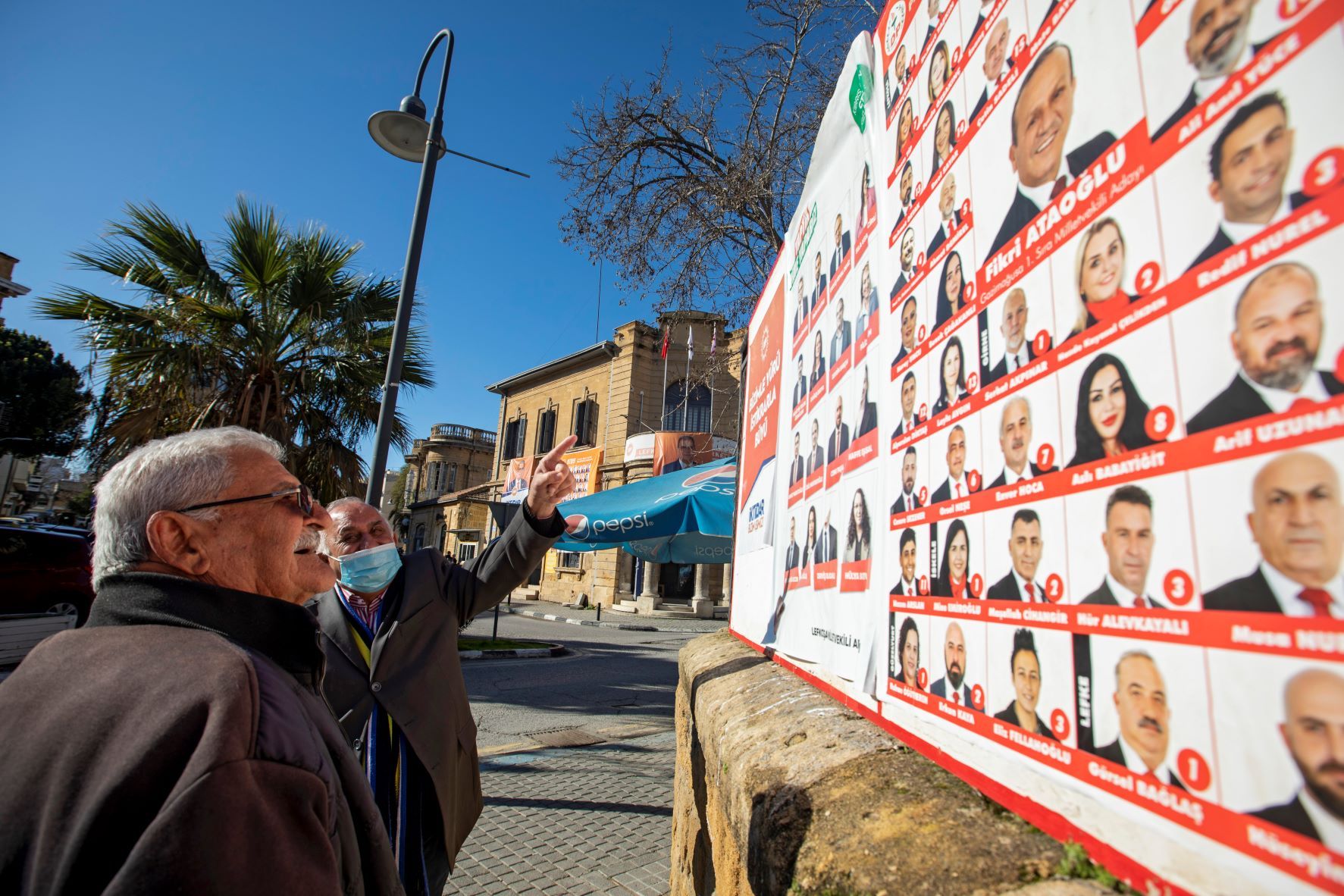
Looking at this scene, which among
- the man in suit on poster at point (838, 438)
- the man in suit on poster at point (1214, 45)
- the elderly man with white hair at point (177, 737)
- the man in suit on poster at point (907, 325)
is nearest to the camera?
the man in suit on poster at point (1214, 45)

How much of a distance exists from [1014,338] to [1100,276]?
0.68ft

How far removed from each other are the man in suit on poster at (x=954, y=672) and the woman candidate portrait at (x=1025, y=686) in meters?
0.11

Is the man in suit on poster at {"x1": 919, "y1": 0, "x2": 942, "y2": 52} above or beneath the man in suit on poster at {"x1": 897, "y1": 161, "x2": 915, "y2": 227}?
above

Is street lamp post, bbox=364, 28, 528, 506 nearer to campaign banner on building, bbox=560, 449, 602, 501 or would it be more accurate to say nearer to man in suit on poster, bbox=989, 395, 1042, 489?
man in suit on poster, bbox=989, 395, 1042, 489

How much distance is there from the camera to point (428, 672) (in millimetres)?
2537

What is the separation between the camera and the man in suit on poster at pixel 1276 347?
627mm

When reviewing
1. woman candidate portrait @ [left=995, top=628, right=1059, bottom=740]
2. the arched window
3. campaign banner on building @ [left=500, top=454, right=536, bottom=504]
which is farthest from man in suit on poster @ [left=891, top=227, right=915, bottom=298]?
campaign banner on building @ [left=500, top=454, right=536, bottom=504]

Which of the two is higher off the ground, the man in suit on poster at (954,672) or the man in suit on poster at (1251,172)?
the man in suit on poster at (1251,172)

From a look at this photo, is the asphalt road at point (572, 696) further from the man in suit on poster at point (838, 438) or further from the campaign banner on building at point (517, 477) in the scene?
the campaign banner on building at point (517, 477)

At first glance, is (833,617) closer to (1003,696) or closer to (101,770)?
(1003,696)

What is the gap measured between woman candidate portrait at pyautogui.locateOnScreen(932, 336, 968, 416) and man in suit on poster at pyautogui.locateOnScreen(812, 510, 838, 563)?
71 cm

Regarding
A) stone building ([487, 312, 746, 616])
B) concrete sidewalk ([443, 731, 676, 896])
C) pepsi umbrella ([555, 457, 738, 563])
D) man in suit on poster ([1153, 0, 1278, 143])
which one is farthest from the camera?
stone building ([487, 312, 746, 616])

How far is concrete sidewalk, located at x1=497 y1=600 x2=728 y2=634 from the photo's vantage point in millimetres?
21156

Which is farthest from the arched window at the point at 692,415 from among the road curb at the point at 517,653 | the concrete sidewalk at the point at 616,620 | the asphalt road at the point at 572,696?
the road curb at the point at 517,653
